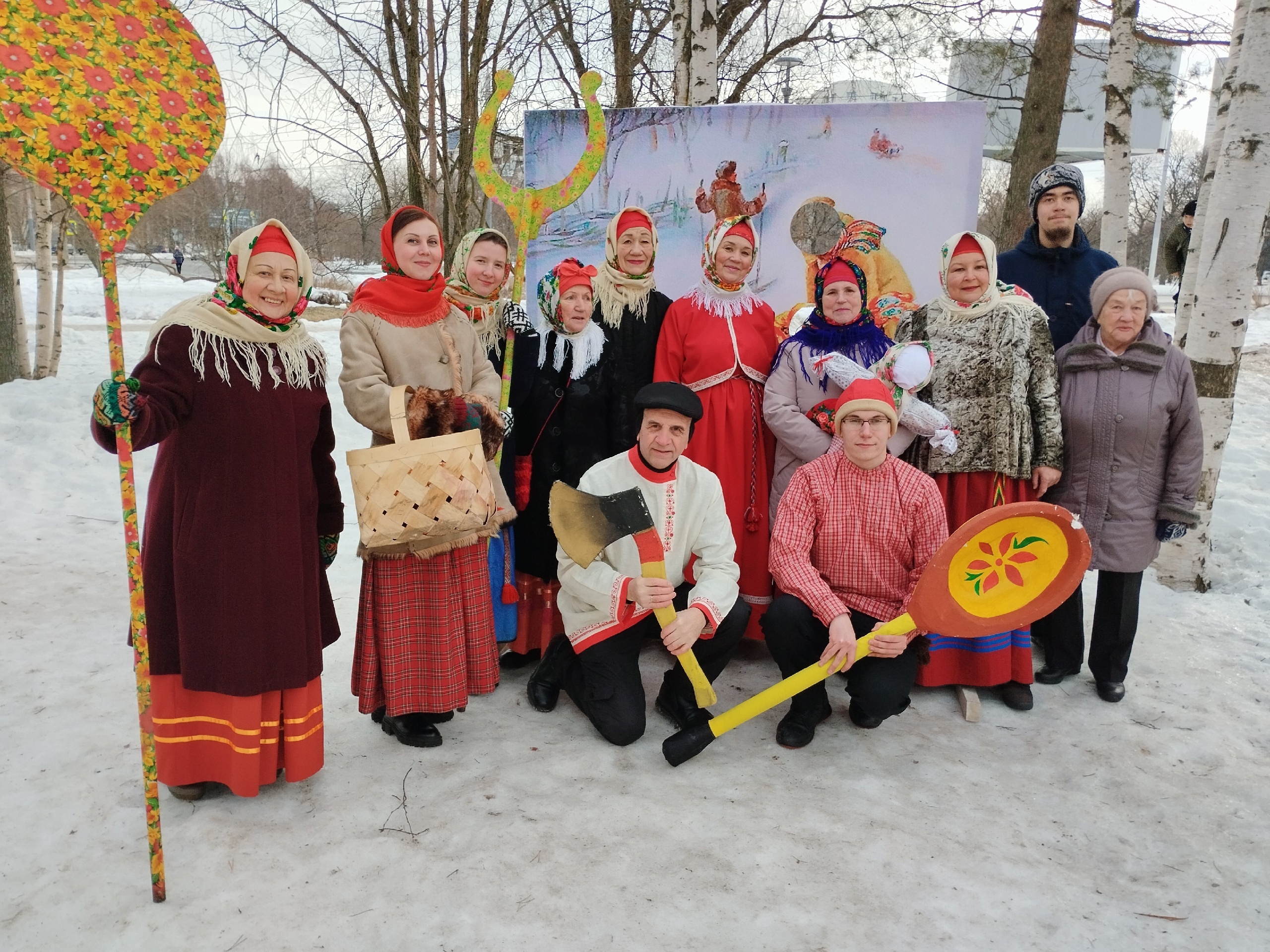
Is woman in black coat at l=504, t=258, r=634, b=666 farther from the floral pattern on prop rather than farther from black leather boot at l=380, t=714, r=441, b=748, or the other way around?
the floral pattern on prop

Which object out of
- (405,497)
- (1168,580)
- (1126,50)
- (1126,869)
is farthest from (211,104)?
(1126,50)

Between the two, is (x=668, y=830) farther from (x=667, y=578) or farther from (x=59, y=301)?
(x=59, y=301)

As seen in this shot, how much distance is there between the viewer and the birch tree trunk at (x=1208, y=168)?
Answer: 4352 mm

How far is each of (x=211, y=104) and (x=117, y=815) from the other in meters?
1.99

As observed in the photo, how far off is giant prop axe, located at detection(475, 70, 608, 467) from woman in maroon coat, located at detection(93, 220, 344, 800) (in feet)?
2.99

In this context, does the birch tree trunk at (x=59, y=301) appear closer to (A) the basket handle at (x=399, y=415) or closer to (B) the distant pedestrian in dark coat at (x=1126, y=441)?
(A) the basket handle at (x=399, y=415)

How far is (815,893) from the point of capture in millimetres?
2061

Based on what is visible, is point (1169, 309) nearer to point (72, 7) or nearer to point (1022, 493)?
point (1022, 493)

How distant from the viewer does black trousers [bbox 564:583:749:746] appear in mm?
2820

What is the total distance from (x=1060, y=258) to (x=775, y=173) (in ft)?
6.93

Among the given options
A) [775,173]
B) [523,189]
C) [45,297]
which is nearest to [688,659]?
[523,189]

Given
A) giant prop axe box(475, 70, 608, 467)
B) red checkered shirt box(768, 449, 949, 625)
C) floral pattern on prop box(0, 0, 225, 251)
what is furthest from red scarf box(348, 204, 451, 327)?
red checkered shirt box(768, 449, 949, 625)

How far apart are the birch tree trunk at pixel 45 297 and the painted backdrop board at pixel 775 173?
5.08 m

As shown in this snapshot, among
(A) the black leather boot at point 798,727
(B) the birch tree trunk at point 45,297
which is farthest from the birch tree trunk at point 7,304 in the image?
(A) the black leather boot at point 798,727
